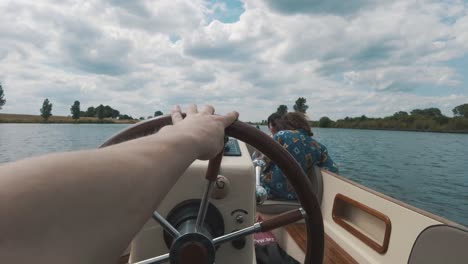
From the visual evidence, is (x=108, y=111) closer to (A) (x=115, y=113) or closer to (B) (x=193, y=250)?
(A) (x=115, y=113)

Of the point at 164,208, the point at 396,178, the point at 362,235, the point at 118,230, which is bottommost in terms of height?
the point at 396,178

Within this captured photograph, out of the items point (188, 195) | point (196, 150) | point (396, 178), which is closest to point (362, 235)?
point (188, 195)

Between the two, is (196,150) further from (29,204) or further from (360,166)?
(360,166)

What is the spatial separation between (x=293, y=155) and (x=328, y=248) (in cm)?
80

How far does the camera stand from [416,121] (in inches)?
1543

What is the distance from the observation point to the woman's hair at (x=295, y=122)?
2.90 m

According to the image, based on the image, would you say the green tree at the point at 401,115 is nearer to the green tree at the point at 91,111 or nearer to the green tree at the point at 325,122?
the green tree at the point at 325,122

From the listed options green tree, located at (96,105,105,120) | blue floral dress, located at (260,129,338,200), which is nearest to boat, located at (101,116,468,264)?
blue floral dress, located at (260,129,338,200)

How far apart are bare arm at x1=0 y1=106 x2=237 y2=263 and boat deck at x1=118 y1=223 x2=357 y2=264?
1.88m

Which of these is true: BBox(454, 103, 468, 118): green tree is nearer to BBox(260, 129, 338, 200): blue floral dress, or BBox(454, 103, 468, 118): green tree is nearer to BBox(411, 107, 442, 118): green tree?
BBox(411, 107, 442, 118): green tree

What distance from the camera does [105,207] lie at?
29cm

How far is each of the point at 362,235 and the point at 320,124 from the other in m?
48.8

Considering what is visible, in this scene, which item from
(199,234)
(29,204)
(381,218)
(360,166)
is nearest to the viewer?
(29,204)

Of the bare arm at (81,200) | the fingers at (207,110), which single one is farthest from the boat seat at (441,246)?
the bare arm at (81,200)
